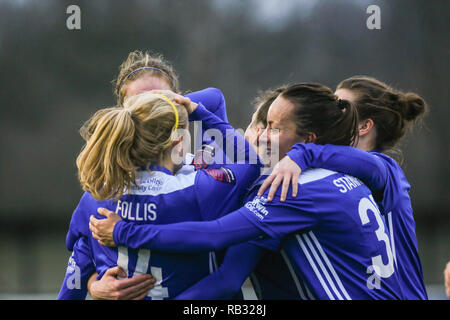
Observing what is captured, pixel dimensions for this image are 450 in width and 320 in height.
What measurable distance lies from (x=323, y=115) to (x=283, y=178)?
36 cm

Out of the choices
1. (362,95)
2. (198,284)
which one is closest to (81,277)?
(198,284)

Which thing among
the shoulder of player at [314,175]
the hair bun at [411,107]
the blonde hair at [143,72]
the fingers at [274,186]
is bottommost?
the fingers at [274,186]

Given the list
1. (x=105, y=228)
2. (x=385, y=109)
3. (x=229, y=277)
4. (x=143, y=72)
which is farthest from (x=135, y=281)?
(x=385, y=109)

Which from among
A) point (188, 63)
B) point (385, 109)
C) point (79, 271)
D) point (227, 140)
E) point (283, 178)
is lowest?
point (79, 271)

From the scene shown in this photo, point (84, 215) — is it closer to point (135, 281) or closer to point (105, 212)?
point (105, 212)

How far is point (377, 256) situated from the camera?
1.79 meters

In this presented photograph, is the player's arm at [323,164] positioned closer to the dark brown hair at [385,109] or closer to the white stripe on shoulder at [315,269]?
the white stripe on shoulder at [315,269]

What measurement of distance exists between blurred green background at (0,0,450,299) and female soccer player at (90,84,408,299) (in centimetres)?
447

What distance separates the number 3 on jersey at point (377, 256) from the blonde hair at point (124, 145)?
0.74 m

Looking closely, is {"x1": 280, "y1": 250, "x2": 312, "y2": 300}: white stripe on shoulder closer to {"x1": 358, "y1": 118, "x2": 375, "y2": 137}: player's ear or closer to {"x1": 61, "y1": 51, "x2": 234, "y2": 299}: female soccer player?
{"x1": 61, "y1": 51, "x2": 234, "y2": 299}: female soccer player

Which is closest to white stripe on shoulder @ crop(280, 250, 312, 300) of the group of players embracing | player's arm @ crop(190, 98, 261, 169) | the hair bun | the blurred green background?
the group of players embracing

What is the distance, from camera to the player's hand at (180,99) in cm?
191

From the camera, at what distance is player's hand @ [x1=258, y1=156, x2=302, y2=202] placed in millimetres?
1706

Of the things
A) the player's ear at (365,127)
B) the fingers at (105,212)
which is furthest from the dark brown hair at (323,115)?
the fingers at (105,212)
